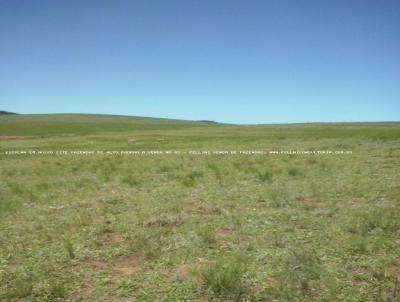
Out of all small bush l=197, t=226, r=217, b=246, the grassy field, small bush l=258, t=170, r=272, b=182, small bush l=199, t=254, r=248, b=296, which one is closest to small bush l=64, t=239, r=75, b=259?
the grassy field

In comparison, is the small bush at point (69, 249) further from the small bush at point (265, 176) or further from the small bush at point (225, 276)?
the small bush at point (265, 176)

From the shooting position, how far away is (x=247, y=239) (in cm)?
1058

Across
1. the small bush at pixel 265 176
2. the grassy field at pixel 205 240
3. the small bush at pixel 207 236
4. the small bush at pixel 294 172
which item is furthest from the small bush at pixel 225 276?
the small bush at pixel 294 172

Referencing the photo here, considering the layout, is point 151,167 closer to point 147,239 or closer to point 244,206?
point 244,206

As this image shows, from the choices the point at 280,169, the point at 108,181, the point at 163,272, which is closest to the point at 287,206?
the point at 163,272

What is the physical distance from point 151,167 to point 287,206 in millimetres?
14576

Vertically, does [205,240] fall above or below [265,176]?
below

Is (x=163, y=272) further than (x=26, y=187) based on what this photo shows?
No

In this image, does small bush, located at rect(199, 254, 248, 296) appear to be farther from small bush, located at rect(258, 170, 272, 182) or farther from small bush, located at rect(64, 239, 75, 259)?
small bush, located at rect(258, 170, 272, 182)

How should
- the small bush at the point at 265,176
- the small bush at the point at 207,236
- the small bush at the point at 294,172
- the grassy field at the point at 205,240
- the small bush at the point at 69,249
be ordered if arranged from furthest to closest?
1. the small bush at the point at 294,172
2. the small bush at the point at 265,176
3. the small bush at the point at 207,236
4. the small bush at the point at 69,249
5. the grassy field at the point at 205,240

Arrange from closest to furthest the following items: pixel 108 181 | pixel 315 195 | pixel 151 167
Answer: pixel 315 195 < pixel 108 181 < pixel 151 167

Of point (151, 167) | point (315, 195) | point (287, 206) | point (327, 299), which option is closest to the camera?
point (327, 299)

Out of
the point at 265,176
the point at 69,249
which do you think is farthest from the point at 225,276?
the point at 265,176

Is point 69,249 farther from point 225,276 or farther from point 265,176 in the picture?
point 265,176
